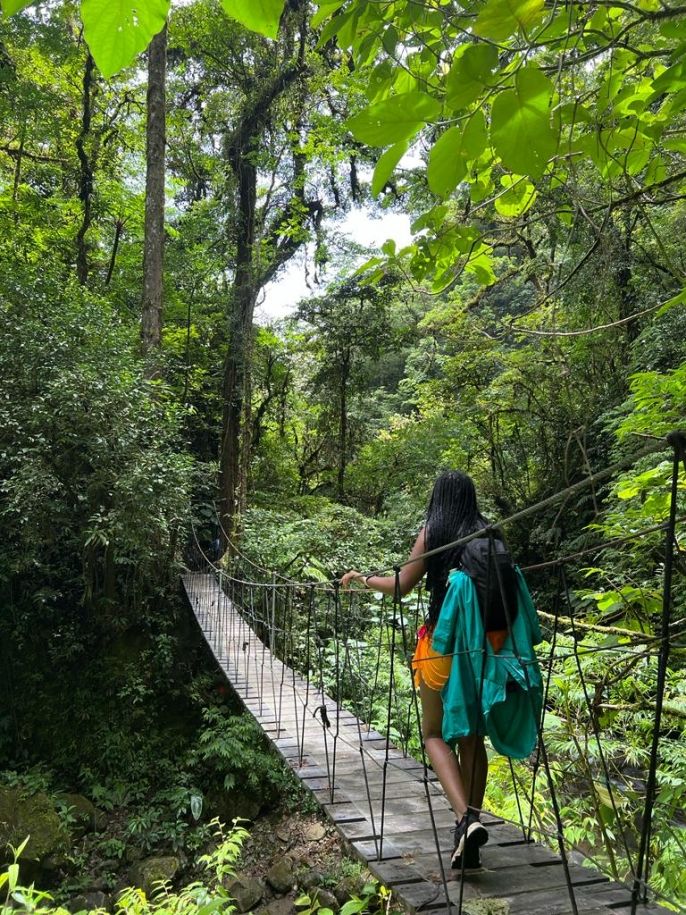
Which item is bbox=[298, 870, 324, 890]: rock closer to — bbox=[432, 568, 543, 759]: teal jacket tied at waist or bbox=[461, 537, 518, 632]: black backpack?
bbox=[432, 568, 543, 759]: teal jacket tied at waist

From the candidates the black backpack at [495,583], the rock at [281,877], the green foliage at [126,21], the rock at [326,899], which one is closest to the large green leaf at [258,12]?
the green foliage at [126,21]

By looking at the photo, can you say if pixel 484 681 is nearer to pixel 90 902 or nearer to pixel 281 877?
pixel 281 877

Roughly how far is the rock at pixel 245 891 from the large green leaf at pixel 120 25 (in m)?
3.67

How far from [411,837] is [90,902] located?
2.82m

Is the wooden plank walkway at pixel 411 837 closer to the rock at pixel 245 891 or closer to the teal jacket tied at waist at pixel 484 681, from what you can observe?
the teal jacket tied at waist at pixel 484 681

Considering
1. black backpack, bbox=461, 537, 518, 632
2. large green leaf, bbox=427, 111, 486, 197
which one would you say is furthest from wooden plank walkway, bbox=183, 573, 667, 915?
large green leaf, bbox=427, 111, 486, 197

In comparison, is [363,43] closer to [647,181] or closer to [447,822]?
[647,181]

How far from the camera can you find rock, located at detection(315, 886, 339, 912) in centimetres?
304

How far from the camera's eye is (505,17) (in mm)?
547

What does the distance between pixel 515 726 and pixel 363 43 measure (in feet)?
3.80

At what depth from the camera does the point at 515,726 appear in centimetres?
119

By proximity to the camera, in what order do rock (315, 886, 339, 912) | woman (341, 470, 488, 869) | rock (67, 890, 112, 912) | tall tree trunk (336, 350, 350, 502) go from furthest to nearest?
tall tree trunk (336, 350, 350, 502) < rock (67, 890, 112, 912) < rock (315, 886, 339, 912) < woman (341, 470, 488, 869)

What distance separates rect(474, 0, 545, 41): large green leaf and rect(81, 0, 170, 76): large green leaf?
285mm

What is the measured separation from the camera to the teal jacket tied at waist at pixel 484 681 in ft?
3.78
